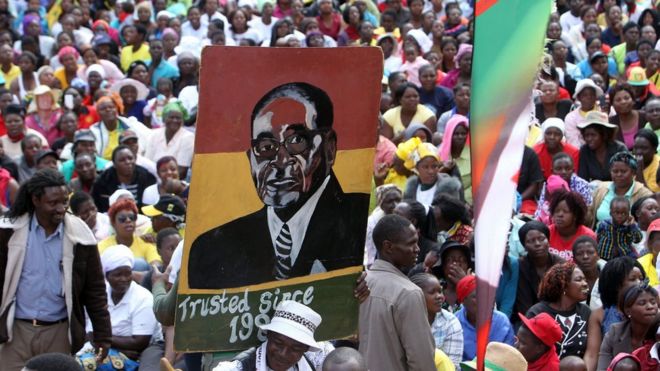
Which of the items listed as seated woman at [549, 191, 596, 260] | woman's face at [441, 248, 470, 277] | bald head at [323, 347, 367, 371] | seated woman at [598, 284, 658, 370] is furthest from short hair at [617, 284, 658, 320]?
bald head at [323, 347, 367, 371]

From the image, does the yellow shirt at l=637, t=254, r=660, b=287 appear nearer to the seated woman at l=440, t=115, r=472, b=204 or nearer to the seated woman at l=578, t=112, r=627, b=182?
the seated woman at l=578, t=112, r=627, b=182

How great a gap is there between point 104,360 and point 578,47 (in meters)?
10.4

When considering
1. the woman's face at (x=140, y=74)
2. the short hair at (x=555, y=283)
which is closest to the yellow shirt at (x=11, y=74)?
the woman's face at (x=140, y=74)

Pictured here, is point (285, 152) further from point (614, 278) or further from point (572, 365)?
point (614, 278)

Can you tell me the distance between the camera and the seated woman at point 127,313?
8992mm

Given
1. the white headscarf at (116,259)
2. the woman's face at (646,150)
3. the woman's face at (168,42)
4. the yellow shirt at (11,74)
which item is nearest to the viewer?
the white headscarf at (116,259)

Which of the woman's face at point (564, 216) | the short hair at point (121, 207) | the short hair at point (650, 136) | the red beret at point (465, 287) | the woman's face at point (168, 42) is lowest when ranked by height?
the red beret at point (465, 287)

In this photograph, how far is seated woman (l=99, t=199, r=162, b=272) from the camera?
35.0ft

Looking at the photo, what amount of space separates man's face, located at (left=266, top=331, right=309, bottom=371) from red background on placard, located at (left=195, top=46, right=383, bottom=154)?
788 millimetres

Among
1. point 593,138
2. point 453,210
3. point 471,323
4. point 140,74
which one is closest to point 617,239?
point 453,210

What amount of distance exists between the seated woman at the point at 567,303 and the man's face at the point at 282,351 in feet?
10.4

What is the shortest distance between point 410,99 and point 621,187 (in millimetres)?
3601

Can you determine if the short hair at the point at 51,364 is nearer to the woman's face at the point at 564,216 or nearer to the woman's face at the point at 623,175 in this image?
the woman's face at the point at 564,216

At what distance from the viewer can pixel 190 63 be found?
670 inches
